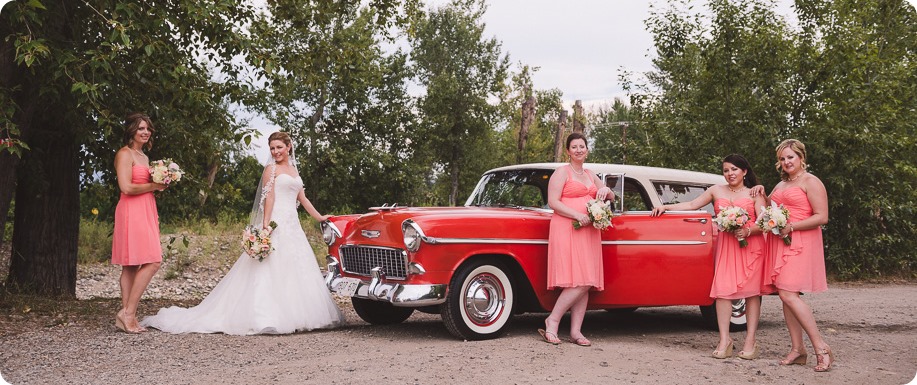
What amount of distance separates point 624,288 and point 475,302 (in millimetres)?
1459

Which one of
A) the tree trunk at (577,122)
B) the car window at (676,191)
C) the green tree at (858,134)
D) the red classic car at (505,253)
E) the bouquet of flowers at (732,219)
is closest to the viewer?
the bouquet of flowers at (732,219)

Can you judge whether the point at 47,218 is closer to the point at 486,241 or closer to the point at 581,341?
the point at 486,241

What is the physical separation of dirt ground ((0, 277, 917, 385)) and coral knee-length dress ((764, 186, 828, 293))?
694 mm

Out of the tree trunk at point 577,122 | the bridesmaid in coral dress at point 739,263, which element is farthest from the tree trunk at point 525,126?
the bridesmaid in coral dress at point 739,263

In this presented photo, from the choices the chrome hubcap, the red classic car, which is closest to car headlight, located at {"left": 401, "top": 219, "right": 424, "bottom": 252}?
the red classic car

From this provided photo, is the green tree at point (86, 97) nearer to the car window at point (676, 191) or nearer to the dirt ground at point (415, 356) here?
the dirt ground at point (415, 356)

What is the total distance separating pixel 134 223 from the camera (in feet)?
25.6

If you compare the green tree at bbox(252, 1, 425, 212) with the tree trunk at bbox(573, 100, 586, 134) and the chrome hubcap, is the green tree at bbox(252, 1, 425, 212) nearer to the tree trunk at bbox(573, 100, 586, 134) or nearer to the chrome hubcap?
the tree trunk at bbox(573, 100, 586, 134)

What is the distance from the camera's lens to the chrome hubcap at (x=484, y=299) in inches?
292

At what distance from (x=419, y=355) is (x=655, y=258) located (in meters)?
2.54

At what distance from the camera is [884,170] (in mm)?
15906

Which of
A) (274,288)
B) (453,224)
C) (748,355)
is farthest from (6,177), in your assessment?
(748,355)

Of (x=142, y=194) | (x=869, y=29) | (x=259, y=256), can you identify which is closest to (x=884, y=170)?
(x=869, y=29)

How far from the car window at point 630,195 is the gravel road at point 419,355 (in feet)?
4.19
